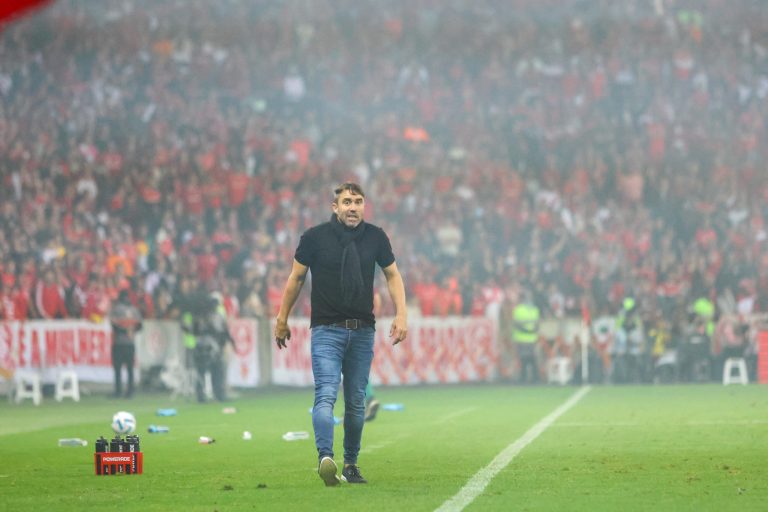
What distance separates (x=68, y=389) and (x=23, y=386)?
884mm

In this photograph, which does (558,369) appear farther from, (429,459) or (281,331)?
(281,331)

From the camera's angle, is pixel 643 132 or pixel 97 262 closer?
pixel 97 262

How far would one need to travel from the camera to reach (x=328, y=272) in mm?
10789

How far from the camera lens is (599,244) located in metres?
33.1

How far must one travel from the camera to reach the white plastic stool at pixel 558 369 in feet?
93.7

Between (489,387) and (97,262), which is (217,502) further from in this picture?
(97,262)

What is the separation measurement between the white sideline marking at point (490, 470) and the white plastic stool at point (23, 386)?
954 cm

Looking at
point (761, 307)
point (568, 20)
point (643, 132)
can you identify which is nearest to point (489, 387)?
point (761, 307)

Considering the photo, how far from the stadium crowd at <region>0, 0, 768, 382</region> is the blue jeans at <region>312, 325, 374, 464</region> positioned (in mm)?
17330

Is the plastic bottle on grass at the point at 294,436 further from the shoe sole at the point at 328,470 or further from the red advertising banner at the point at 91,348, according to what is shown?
the red advertising banner at the point at 91,348

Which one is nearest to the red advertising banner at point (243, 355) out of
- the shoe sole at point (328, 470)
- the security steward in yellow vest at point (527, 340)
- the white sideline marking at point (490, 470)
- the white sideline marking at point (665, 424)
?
the security steward in yellow vest at point (527, 340)

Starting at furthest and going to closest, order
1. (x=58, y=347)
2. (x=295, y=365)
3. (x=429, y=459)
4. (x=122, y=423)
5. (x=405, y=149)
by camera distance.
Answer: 1. (x=405, y=149)
2. (x=295, y=365)
3. (x=58, y=347)
4. (x=122, y=423)
5. (x=429, y=459)

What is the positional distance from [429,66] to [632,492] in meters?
30.7

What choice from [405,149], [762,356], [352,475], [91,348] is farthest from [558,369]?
[352,475]
